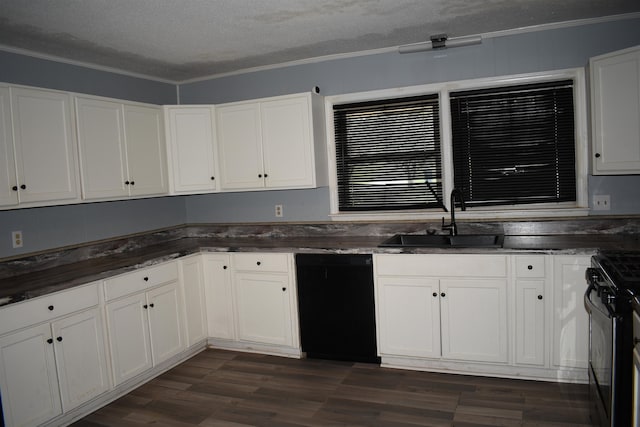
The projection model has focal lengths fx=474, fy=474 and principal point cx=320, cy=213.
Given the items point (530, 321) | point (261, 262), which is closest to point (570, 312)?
point (530, 321)

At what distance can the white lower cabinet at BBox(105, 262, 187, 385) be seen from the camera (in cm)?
322

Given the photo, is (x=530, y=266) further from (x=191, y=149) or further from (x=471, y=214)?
(x=191, y=149)

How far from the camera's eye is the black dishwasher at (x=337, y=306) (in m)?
3.53

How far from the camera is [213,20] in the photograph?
297 centimetres

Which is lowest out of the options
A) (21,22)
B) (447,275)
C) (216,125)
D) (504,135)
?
(447,275)

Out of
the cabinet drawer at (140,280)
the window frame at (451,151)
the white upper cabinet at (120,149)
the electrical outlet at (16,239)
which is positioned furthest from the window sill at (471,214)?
the electrical outlet at (16,239)

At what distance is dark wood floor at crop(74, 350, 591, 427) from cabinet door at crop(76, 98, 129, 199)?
1484mm

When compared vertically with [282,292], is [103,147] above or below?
above

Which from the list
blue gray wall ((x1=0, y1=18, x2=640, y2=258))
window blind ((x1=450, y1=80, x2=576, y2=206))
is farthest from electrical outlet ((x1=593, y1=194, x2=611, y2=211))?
window blind ((x1=450, y1=80, x2=576, y2=206))

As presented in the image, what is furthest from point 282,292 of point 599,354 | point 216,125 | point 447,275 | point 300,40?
point 599,354

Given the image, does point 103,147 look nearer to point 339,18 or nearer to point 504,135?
point 339,18

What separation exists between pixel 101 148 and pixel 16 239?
2.77 feet

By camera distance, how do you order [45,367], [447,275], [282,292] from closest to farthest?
[45,367], [447,275], [282,292]

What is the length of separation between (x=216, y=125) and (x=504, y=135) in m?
2.42
